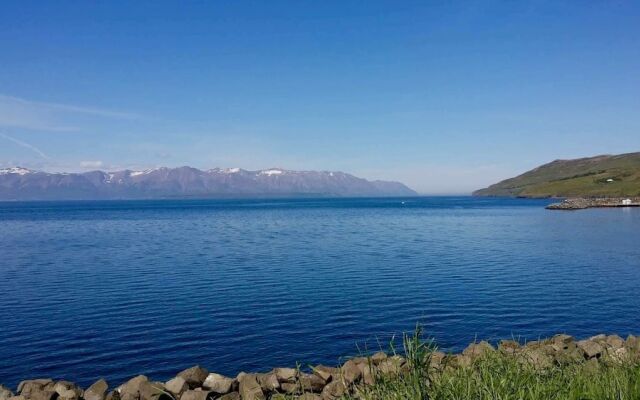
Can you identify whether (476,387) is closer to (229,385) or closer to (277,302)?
(229,385)

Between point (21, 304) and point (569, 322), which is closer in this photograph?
point (569, 322)

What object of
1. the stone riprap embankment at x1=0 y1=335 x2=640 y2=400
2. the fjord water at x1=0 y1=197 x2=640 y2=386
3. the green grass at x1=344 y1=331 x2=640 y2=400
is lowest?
the fjord water at x1=0 y1=197 x2=640 y2=386

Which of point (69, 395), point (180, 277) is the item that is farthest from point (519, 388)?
point (180, 277)

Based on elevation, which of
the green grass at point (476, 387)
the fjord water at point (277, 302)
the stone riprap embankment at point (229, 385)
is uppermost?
the green grass at point (476, 387)

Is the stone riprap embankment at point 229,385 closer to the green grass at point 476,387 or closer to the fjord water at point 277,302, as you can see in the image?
the fjord water at point 277,302

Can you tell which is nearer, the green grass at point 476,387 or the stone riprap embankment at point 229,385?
the green grass at point 476,387

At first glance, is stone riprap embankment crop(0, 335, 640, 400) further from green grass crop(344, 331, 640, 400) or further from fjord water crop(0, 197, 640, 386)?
green grass crop(344, 331, 640, 400)

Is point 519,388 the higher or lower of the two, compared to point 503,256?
higher

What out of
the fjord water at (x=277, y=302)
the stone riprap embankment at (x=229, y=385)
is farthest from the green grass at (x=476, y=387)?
the fjord water at (x=277, y=302)

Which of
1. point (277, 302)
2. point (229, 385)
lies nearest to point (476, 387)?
point (229, 385)

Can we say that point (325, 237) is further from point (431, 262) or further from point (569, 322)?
point (569, 322)

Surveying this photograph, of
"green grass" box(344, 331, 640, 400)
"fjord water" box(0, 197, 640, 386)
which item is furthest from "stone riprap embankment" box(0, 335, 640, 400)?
"green grass" box(344, 331, 640, 400)

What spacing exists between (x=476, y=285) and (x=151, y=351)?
2844 cm

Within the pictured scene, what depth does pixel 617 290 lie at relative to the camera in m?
41.1
